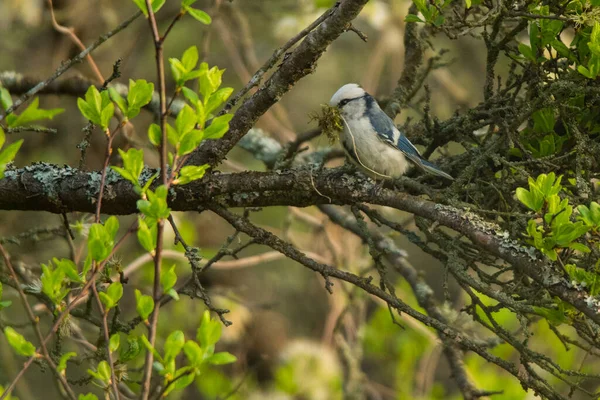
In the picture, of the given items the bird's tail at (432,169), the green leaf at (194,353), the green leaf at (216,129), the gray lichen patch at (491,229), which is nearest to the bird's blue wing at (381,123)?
the bird's tail at (432,169)

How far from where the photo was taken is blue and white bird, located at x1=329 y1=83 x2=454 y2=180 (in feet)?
9.16

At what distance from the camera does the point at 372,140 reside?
2.89 meters

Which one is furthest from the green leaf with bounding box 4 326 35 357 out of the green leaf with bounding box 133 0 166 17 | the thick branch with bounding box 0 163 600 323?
the thick branch with bounding box 0 163 600 323

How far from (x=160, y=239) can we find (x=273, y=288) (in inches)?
233

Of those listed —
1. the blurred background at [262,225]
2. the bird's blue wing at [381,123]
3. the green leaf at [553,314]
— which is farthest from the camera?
the blurred background at [262,225]

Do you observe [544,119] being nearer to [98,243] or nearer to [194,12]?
[194,12]

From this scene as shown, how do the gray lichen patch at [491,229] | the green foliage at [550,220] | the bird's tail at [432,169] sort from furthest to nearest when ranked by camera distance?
the bird's tail at [432,169] → the gray lichen patch at [491,229] → the green foliage at [550,220]

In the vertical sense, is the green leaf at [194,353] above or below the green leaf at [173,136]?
below

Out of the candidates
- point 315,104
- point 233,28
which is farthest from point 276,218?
point 233,28

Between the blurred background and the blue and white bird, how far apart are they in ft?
1.79

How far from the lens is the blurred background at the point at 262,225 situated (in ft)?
14.0

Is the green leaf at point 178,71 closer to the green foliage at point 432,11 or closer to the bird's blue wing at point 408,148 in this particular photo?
the green foliage at point 432,11

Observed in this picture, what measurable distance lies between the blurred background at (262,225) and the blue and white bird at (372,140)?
0.55m

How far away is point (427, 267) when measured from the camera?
8.17 meters
